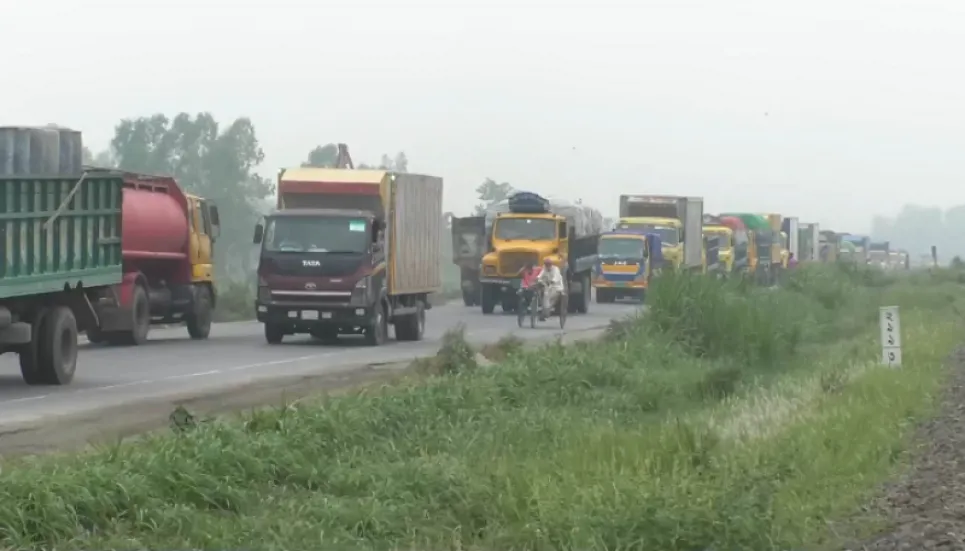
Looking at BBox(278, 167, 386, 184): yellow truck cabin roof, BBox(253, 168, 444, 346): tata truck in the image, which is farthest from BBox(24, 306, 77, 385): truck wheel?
BBox(278, 167, 386, 184): yellow truck cabin roof

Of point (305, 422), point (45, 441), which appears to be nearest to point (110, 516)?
point (305, 422)

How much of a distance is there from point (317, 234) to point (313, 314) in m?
1.40

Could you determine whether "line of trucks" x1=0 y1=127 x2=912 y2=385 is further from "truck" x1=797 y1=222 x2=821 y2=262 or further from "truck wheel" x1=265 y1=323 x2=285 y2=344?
"truck" x1=797 y1=222 x2=821 y2=262

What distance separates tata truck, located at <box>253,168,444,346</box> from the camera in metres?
30.5

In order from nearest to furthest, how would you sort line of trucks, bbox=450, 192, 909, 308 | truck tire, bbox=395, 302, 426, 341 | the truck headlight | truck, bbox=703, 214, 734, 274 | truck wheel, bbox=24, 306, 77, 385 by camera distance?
1. truck wheel, bbox=24, 306, 77, 385
2. the truck headlight
3. truck tire, bbox=395, 302, 426, 341
4. line of trucks, bbox=450, 192, 909, 308
5. truck, bbox=703, 214, 734, 274

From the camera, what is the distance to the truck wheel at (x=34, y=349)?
20328mm

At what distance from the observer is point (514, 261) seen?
45375 millimetres

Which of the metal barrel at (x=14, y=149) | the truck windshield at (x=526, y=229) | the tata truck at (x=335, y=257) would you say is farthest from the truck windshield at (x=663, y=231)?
the metal barrel at (x=14, y=149)

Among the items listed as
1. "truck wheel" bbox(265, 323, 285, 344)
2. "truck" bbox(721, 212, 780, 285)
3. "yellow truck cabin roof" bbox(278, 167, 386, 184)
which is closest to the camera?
"truck wheel" bbox(265, 323, 285, 344)

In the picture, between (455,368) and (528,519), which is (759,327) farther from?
(528,519)

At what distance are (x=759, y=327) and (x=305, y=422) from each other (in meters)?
15.6

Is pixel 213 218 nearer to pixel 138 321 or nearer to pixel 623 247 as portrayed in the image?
pixel 138 321

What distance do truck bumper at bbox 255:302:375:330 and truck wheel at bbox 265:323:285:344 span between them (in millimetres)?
268

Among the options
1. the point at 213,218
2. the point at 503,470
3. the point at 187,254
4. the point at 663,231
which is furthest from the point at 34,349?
the point at 663,231
